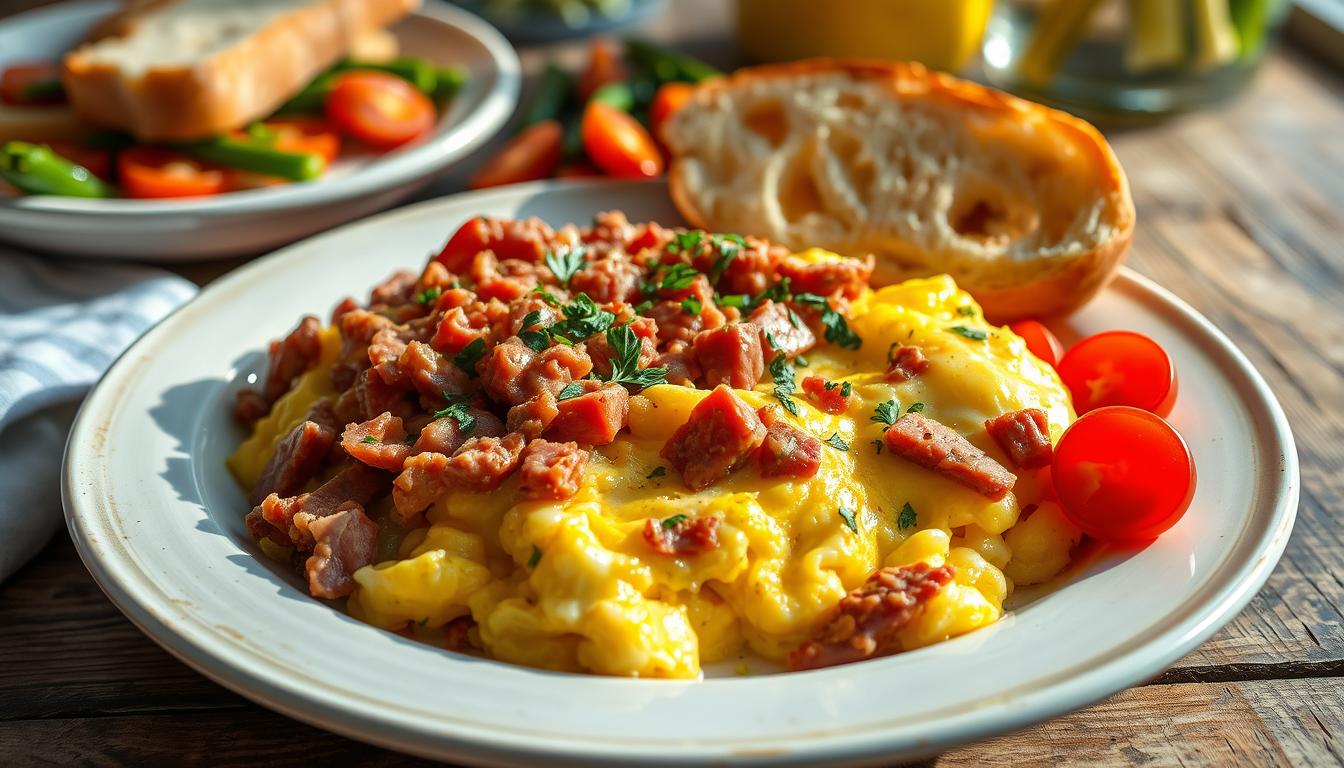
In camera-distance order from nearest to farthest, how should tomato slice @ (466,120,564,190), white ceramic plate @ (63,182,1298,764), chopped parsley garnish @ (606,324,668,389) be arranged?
white ceramic plate @ (63,182,1298,764) < chopped parsley garnish @ (606,324,668,389) < tomato slice @ (466,120,564,190)

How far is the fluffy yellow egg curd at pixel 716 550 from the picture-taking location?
2588mm

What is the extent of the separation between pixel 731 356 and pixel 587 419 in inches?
17.5

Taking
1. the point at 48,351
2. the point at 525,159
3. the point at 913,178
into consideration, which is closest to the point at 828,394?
the point at 913,178

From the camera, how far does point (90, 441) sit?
10.2ft

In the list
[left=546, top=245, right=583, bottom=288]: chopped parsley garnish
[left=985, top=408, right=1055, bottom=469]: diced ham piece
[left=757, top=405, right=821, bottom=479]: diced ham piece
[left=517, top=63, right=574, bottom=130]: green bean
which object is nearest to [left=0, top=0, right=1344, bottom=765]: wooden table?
[left=985, top=408, right=1055, bottom=469]: diced ham piece

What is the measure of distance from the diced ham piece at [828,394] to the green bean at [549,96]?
11.3 ft

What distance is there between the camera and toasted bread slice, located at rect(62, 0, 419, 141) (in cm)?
520

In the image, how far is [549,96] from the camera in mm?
6324

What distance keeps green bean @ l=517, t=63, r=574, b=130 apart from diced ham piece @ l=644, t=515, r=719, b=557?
3887mm

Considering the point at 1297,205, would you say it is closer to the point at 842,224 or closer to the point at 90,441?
the point at 842,224

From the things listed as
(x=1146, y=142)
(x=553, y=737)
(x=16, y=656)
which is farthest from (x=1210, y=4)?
(x=16, y=656)

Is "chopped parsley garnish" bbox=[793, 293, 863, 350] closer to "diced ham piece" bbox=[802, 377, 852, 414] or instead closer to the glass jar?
"diced ham piece" bbox=[802, 377, 852, 414]

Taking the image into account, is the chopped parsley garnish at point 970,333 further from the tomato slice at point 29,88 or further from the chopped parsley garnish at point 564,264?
the tomato slice at point 29,88

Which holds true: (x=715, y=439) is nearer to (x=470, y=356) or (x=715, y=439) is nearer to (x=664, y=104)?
(x=470, y=356)
